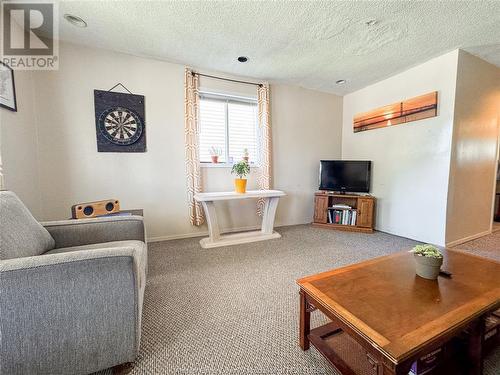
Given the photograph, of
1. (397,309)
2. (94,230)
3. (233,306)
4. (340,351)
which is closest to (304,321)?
(340,351)

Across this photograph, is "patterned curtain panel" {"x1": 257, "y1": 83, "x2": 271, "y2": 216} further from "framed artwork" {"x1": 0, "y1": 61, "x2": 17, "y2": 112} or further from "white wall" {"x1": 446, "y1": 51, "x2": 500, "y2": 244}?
"framed artwork" {"x1": 0, "y1": 61, "x2": 17, "y2": 112}

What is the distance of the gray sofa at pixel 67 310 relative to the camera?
0.87 metres

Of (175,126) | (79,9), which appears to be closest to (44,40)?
(79,9)

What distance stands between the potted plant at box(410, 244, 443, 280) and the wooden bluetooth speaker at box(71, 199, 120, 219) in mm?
2655

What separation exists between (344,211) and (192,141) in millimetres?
2746

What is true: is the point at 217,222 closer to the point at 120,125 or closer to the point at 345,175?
the point at 120,125

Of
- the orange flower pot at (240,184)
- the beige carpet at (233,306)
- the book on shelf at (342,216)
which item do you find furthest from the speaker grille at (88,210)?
the book on shelf at (342,216)

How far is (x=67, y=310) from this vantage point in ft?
3.02

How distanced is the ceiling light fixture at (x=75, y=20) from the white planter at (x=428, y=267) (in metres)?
3.48

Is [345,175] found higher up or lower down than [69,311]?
higher up

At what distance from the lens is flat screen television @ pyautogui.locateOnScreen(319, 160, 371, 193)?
11.7 feet

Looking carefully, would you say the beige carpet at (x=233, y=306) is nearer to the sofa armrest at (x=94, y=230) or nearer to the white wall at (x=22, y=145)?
the sofa armrest at (x=94, y=230)

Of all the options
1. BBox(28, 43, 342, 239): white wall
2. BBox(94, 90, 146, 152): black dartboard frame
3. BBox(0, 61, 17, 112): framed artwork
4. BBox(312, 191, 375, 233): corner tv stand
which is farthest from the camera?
BBox(312, 191, 375, 233): corner tv stand

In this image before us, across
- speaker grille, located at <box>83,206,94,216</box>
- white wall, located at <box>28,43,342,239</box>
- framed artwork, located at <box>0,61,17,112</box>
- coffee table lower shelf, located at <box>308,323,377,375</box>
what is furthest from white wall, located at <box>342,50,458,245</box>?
framed artwork, located at <box>0,61,17,112</box>
